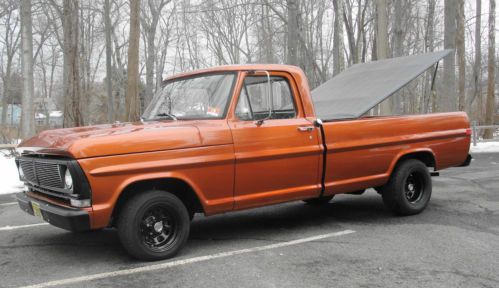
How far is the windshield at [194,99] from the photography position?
17.3 ft

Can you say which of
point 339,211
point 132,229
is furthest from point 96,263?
point 339,211

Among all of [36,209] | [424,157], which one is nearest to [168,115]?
[36,209]

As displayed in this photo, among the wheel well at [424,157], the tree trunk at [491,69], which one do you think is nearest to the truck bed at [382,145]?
the wheel well at [424,157]

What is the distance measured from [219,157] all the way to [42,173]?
1.78m

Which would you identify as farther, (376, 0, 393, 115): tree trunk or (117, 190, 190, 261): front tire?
(376, 0, 393, 115): tree trunk

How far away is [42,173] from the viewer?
4.80 meters

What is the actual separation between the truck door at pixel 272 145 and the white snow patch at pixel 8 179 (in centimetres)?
695

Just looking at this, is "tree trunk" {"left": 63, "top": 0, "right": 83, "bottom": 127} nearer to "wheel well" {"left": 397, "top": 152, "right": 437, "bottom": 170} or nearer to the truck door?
the truck door

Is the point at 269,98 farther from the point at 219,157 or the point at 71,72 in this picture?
the point at 71,72

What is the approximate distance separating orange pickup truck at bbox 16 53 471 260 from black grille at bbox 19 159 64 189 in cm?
1

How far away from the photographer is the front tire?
4.50 m

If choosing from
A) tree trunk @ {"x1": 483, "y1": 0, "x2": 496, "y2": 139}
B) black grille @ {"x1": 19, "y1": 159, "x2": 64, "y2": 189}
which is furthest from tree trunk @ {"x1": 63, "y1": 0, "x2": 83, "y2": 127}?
tree trunk @ {"x1": 483, "y1": 0, "x2": 496, "y2": 139}

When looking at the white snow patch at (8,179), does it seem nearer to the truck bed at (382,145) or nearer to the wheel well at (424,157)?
the truck bed at (382,145)

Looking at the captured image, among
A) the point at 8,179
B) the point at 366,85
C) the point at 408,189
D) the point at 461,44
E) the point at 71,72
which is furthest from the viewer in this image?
the point at 461,44
